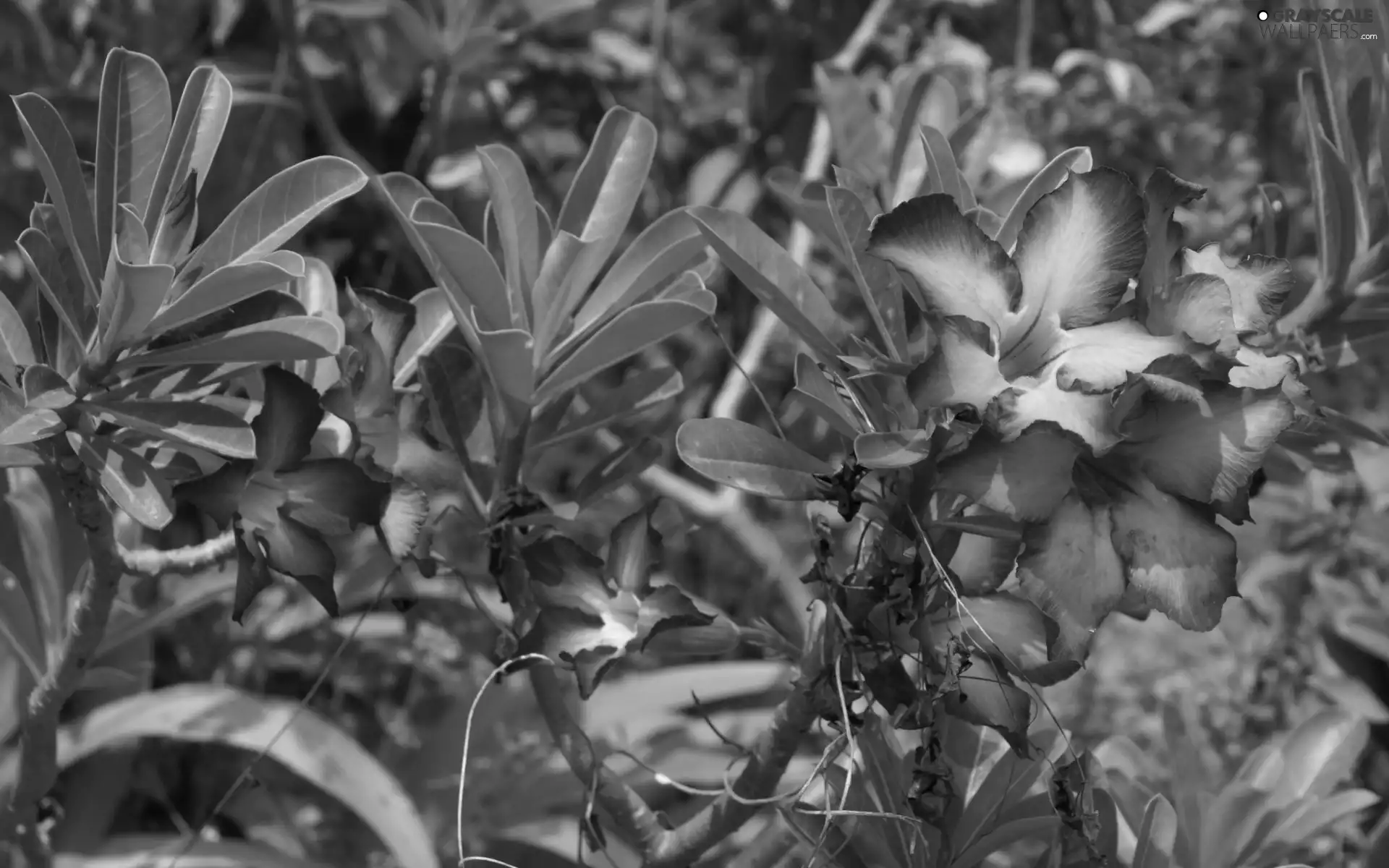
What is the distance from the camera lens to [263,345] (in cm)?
66

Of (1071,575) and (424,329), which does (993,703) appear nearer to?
(1071,575)

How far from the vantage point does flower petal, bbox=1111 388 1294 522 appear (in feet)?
1.83

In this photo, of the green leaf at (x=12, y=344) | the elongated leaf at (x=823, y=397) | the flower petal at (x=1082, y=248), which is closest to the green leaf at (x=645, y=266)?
the elongated leaf at (x=823, y=397)

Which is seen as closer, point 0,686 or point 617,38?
point 0,686

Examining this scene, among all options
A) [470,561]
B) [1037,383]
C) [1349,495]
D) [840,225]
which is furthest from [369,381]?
[1349,495]

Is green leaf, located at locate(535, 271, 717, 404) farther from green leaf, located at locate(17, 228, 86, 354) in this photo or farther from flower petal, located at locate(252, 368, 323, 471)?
green leaf, located at locate(17, 228, 86, 354)

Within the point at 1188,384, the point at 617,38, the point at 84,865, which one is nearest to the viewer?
the point at 1188,384

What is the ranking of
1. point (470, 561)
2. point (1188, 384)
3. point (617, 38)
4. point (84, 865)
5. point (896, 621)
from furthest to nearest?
point (617, 38) → point (470, 561) → point (84, 865) → point (896, 621) → point (1188, 384)

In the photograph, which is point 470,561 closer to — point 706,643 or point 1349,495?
point 706,643

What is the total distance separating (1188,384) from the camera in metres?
0.54

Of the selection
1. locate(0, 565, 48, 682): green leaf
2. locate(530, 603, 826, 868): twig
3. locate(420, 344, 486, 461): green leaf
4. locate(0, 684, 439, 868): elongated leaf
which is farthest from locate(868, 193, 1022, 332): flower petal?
locate(0, 684, 439, 868): elongated leaf

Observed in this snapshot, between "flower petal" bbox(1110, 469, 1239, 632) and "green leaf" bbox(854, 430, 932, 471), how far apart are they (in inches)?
4.1

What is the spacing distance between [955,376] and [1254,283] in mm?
196

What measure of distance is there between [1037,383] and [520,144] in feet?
4.48
